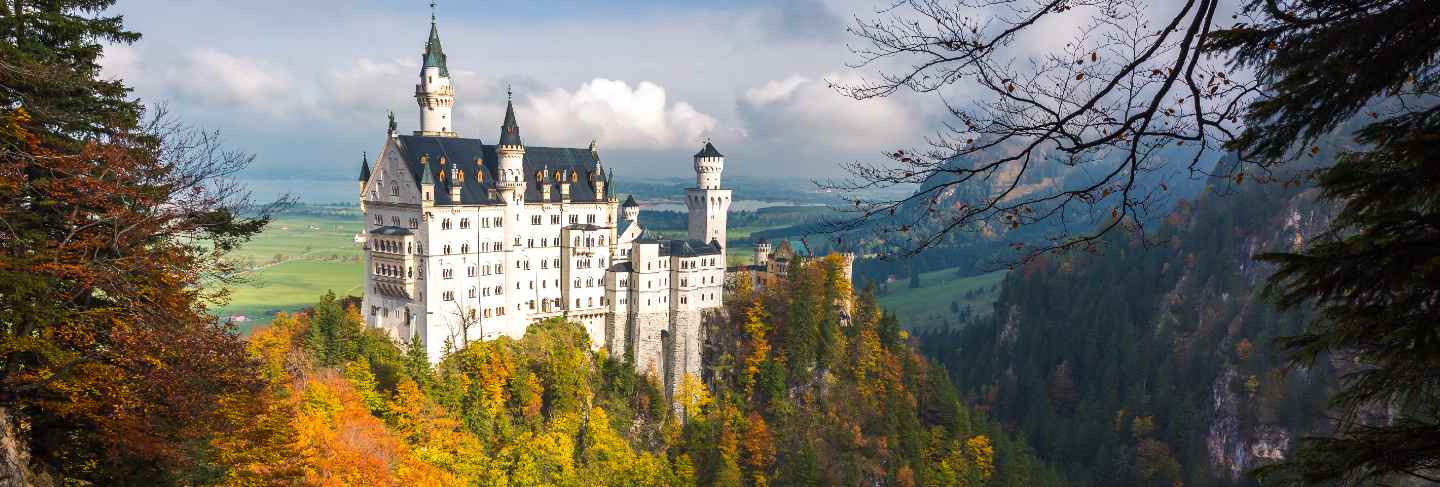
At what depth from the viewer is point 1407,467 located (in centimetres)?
1205

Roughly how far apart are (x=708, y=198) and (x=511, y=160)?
20958mm

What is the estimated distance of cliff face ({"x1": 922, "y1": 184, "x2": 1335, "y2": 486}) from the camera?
424 ft

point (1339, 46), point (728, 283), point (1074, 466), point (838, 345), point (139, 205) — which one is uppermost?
point (1339, 46)

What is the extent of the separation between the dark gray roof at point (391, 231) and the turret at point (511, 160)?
8072 mm

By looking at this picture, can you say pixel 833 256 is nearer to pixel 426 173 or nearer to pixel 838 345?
pixel 838 345

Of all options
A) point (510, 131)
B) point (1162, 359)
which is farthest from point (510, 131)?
point (1162, 359)

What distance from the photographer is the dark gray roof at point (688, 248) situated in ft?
Result: 272

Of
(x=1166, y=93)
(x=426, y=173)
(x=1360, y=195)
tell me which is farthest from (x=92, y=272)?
(x=426, y=173)

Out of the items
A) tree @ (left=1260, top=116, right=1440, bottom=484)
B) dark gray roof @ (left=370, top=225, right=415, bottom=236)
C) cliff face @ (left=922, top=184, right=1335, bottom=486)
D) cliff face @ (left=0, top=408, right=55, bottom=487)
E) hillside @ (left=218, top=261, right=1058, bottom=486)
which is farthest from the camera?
cliff face @ (left=922, top=184, right=1335, bottom=486)

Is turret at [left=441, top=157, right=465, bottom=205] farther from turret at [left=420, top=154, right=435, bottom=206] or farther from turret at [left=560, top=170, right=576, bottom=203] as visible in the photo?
turret at [left=560, top=170, right=576, bottom=203]

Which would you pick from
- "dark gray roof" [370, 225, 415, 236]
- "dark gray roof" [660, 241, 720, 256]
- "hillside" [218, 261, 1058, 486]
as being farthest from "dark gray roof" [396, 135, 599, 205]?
"hillside" [218, 261, 1058, 486]

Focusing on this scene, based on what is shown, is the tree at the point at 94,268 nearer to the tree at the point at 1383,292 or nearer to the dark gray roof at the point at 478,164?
the tree at the point at 1383,292

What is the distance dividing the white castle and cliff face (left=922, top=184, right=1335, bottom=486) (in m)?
61.2

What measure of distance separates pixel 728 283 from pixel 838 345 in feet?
37.5
